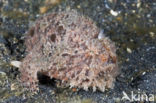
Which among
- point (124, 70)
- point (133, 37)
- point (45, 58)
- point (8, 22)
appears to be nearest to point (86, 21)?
point (45, 58)

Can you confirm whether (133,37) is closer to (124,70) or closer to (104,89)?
(124,70)

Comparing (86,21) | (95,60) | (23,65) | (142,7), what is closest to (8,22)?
(23,65)

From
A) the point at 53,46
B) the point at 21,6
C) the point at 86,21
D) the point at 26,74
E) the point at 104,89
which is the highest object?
the point at 21,6

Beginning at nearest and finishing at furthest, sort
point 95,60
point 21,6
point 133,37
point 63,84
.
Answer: point 95,60
point 63,84
point 133,37
point 21,6

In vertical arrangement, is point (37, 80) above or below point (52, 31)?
below

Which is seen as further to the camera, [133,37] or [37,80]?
[133,37]

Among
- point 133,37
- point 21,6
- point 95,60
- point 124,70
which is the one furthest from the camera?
point 21,6
